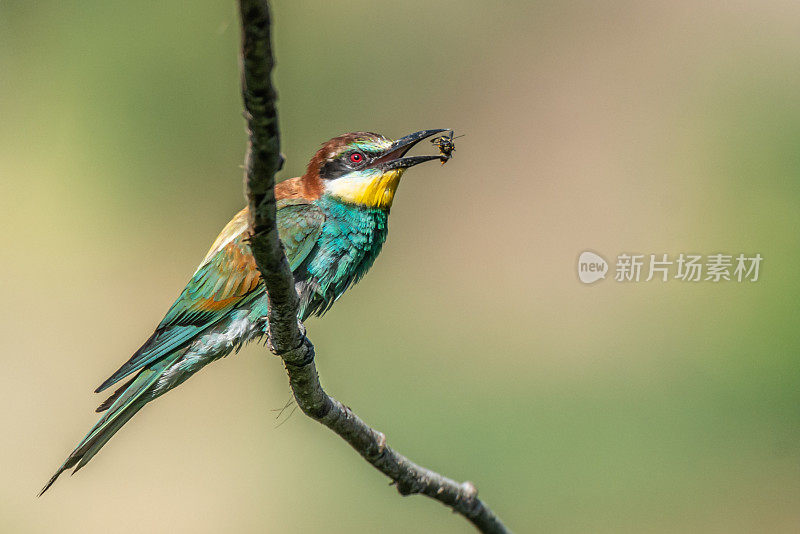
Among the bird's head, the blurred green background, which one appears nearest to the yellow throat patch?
the bird's head

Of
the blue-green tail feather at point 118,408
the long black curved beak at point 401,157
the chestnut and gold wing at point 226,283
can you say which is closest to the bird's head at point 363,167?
the long black curved beak at point 401,157

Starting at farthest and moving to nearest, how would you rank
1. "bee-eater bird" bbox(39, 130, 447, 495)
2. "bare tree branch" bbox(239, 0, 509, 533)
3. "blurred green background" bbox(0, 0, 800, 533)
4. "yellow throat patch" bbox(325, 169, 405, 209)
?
"blurred green background" bbox(0, 0, 800, 533)
"yellow throat patch" bbox(325, 169, 405, 209)
"bee-eater bird" bbox(39, 130, 447, 495)
"bare tree branch" bbox(239, 0, 509, 533)

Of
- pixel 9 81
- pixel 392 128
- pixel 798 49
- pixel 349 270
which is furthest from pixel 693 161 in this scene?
pixel 9 81

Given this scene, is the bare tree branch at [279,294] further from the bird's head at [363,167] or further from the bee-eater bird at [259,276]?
the bird's head at [363,167]

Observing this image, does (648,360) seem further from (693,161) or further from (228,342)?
(228,342)

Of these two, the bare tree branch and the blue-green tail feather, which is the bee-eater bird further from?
the bare tree branch

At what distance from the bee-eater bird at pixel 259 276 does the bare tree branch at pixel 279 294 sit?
42 centimetres

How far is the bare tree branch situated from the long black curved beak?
0.80 meters

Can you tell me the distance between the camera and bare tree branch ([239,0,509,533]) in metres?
1.08

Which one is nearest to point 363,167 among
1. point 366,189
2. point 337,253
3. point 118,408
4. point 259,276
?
point 366,189

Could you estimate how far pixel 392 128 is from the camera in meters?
5.42

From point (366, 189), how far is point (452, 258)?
2936 mm

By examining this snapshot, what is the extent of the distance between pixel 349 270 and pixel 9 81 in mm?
4417

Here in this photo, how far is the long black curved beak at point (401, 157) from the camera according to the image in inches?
101
